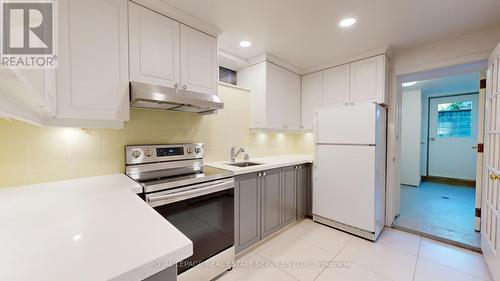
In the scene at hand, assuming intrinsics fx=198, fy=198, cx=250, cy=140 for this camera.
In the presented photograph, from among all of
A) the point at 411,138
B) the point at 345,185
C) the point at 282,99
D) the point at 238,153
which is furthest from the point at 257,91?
the point at 411,138

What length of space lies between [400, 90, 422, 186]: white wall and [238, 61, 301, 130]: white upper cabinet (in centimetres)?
330

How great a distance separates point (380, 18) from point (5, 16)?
2.41 meters

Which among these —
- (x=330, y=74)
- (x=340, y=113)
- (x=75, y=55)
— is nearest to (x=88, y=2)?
(x=75, y=55)

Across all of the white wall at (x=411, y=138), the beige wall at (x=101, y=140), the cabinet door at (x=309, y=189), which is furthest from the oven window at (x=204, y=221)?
the white wall at (x=411, y=138)

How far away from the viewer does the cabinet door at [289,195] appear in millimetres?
2518

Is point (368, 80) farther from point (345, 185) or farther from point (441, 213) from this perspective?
point (441, 213)

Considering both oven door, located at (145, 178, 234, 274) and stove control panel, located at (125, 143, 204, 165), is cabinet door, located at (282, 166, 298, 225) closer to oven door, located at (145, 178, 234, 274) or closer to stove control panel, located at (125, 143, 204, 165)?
oven door, located at (145, 178, 234, 274)

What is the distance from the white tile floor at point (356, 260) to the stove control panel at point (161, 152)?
3.88 ft

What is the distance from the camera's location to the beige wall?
1.33 meters

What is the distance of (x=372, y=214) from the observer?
2.26 m

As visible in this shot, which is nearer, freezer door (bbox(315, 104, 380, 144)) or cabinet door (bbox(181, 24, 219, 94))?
cabinet door (bbox(181, 24, 219, 94))

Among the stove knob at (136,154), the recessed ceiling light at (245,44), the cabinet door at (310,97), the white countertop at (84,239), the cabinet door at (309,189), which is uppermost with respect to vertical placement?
the recessed ceiling light at (245,44)

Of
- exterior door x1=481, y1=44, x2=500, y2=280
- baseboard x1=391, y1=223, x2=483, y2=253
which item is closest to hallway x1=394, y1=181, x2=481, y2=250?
baseboard x1=391, y1=223, x2=483, y2=253

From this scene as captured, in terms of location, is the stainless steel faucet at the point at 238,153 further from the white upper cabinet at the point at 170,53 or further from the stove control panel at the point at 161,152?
the white upper cabinet at the point at 170,53
